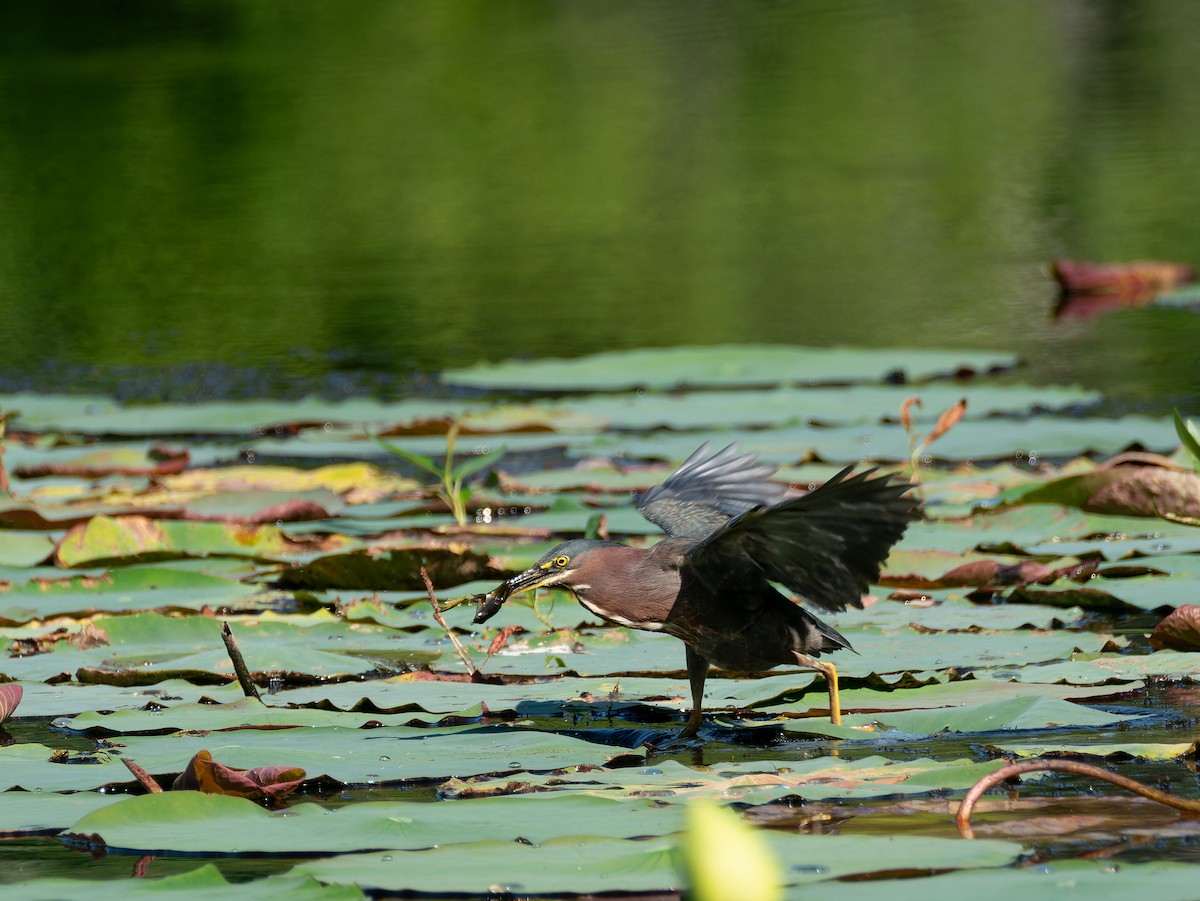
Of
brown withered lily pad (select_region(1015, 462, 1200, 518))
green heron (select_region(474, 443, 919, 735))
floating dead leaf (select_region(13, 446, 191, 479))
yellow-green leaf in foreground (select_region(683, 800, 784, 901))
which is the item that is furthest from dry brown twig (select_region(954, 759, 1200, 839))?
floating dead leaf (select_region(13, 446, 191, 479))

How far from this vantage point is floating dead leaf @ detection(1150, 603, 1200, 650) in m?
3.67

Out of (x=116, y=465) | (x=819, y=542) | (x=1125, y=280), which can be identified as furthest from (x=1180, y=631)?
(x=1125, y=280)

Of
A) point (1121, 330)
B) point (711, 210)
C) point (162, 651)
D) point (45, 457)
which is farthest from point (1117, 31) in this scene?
point (162, 651)

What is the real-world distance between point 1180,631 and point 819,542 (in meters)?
0.92

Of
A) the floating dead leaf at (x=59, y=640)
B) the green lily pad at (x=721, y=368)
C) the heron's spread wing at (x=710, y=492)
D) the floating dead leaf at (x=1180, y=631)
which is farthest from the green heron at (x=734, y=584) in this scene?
the green lily pad at (x=721, y=368)

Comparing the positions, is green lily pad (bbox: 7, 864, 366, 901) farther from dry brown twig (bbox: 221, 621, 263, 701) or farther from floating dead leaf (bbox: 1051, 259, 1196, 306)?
floating dead leaf (bbox: 1051, 259, 1196, 306)

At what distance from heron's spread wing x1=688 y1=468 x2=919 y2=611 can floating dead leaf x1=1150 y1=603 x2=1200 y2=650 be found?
29.5 inches

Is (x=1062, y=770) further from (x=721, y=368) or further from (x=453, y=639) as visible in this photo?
(x=721, y=368)

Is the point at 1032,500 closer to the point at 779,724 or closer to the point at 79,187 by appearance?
the point at 779,724

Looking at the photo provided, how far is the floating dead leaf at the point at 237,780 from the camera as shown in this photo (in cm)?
284

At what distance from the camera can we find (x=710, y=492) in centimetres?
418

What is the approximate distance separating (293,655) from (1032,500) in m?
2.30

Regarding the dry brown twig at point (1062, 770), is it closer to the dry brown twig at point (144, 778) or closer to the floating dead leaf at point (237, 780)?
the floating dead leaf at point (237, 780)

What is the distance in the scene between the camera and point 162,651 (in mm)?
4203
